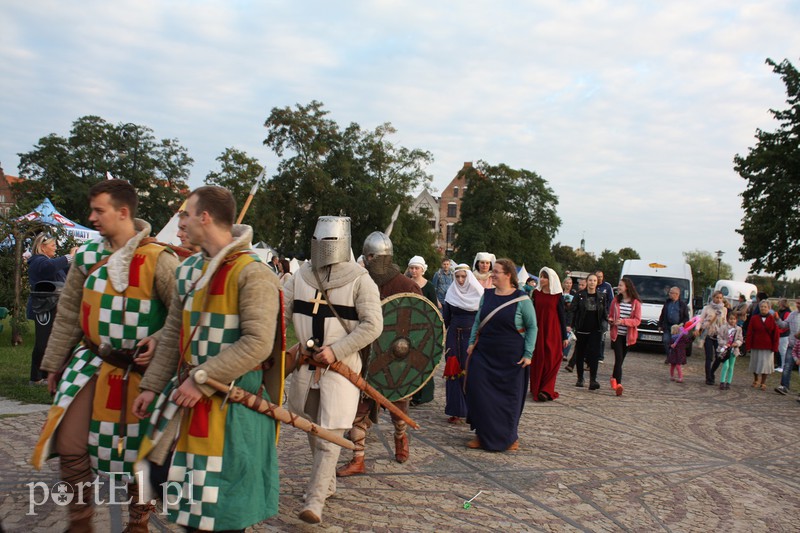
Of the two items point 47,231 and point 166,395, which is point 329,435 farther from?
point 47,231

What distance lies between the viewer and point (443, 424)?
24.9 feet

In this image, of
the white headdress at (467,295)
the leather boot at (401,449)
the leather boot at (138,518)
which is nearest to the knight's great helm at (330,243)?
the leather boot at (138,518)

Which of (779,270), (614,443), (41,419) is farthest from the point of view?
(779,270)

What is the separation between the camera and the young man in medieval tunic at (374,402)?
5348 millimetres

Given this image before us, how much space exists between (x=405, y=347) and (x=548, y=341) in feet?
13.4

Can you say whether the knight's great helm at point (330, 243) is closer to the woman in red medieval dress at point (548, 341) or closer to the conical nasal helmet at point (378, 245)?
the conical nasal helmet at point (378, 245)

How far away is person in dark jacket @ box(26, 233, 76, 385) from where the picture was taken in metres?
8.04

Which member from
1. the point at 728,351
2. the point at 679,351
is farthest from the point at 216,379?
the point at 679,351

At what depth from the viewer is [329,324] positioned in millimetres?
4328

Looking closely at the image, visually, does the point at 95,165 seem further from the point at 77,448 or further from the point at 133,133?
the point at 77,448

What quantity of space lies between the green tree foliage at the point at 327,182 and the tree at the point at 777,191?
806 inches

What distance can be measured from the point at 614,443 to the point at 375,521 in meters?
3.58

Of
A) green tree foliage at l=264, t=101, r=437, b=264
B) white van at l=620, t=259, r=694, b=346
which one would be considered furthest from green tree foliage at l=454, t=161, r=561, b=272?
white van at l=620, t=259, r=694, b=346

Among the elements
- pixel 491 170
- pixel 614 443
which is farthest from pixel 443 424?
pixel 491 170
